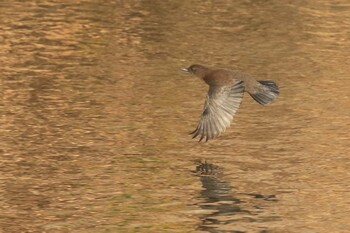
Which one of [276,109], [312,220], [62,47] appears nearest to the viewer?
[312,220]

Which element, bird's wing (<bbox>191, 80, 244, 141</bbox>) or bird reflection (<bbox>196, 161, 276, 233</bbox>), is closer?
bird reflection (<bbox>196, 161, 276, 233</bbox>)

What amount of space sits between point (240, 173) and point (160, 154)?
0.83 m

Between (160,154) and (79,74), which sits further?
(79,74)

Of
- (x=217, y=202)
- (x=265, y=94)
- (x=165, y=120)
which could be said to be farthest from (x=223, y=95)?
(x=217, y=202)

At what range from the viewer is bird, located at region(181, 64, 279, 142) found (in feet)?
35.1

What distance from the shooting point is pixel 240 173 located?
10.4 m

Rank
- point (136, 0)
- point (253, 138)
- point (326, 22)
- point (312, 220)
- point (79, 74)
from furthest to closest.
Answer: point (136, 0) < point (326, 22) < point (79, 74) < point (253, 138) < point (312, 220)

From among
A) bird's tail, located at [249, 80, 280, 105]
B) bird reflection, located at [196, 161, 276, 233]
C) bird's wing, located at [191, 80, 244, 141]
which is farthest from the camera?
bird's tail, located at [249, 80, 280, 105]

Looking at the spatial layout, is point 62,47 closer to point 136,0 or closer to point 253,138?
point 136,0

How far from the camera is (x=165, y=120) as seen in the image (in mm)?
11883

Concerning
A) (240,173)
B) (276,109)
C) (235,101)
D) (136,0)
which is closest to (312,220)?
(240,173)

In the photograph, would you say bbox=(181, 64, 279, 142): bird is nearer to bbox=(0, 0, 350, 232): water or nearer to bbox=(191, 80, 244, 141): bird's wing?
bbox=(191, 80, 244, 141): bird's wing

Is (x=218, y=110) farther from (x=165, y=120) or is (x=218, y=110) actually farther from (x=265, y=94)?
(x=165, y=120)

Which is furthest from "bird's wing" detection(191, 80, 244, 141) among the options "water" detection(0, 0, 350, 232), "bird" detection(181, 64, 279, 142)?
"water" detection(0, 0, 350, 232)
